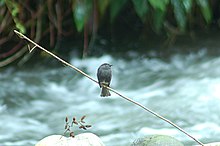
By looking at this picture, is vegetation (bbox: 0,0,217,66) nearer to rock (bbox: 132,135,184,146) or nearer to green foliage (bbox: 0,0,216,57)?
green foliage (bbox: 0,0,216,57)

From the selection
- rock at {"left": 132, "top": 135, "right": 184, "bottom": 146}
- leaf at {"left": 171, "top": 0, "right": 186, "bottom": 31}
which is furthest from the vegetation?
rock at {"left": 132, "top": 135, "right": 184, "bottom": 146}

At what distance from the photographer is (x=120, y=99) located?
4270 mm

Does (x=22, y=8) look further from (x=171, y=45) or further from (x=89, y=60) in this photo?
(x=171, y=45)

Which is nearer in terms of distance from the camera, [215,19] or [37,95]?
[37,95]

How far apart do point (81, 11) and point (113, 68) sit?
773mm

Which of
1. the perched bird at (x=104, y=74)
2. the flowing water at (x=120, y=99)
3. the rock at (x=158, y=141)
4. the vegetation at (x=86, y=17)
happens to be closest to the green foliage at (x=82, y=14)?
the vegetation at (x=86, y=17)

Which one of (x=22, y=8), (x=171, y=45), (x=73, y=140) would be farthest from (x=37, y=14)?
(x=73, y=140)

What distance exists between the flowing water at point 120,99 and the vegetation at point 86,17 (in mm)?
290

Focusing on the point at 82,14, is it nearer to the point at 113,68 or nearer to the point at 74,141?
the point at 113,68

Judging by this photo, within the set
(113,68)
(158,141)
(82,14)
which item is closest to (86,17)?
(82,14)

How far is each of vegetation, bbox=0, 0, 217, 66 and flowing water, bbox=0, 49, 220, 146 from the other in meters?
0.29

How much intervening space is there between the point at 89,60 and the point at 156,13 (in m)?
0.87

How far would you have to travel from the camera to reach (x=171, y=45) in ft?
17.5

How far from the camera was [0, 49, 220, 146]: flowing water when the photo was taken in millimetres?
3570
